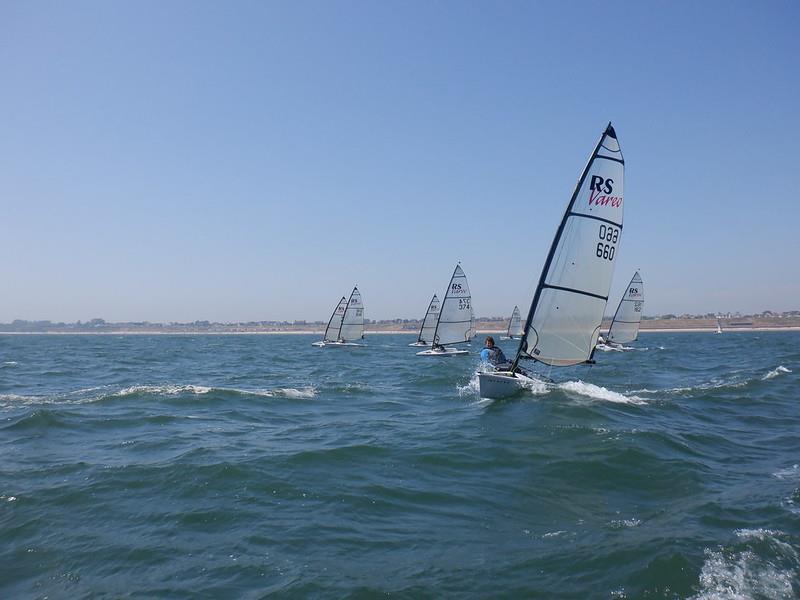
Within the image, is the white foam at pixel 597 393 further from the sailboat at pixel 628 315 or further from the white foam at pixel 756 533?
the sailboat at pixel 628 315

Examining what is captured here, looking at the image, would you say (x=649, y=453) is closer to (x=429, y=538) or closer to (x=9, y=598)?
(x=429, y=538)

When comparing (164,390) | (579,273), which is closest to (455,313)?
(164,390)

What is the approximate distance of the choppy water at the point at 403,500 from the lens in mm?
5656

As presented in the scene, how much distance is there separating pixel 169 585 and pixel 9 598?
161 centimetres

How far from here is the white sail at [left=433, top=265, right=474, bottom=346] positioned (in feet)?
135

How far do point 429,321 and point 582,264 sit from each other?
36.3m

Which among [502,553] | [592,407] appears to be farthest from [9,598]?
[592,407]

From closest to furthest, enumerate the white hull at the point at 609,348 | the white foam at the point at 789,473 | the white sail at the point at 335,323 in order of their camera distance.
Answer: the white foam at the point at 789,473
the white hull at the point at 609,348
the white sail at the point at 335,323

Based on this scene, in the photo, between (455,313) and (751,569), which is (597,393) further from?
(455,313)

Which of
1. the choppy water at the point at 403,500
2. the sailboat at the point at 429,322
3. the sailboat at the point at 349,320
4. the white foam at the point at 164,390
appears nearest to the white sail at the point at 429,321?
the sailboat at the point at 429,322

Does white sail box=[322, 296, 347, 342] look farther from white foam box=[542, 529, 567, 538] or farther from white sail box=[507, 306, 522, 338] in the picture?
white foam box=[542, 529, 567, 538]

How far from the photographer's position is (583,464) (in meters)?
9.79

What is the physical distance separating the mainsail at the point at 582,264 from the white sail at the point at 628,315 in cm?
3709

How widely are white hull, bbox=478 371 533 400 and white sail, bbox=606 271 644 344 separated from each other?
37.3 meters
